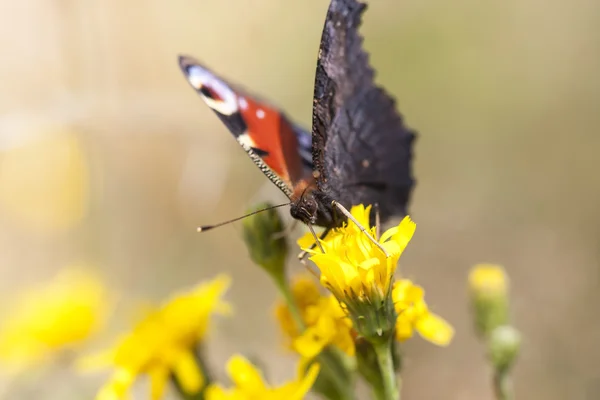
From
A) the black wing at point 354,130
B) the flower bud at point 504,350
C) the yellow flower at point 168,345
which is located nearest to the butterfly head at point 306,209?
the black wing at point 354,130

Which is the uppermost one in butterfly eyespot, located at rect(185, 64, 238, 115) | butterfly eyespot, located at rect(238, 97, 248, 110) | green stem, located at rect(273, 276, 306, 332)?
butterfly eyespot, located at rect(185, 64, 238, 115)

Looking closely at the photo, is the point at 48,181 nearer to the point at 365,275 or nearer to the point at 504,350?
the point at 504,350

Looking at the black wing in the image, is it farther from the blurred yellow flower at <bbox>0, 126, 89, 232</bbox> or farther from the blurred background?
the blurred yellow flower at <bbox>0, 126, 89, 232</bbox>

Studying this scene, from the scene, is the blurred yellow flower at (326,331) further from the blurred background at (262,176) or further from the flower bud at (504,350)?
Answer: the blurred background at (262,176)

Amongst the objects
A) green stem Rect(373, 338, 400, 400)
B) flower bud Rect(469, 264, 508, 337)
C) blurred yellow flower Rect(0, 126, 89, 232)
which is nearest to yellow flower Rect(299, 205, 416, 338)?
green stem Rect(373, 338, 400, 400)

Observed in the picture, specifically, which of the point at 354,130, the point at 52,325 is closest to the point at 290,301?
the point at 354,130

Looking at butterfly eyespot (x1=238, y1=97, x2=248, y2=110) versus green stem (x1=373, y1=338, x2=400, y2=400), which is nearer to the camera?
green stem (x1=373, y1=338, x2=400, y2=400)
